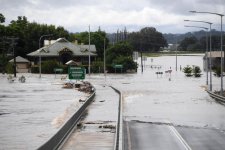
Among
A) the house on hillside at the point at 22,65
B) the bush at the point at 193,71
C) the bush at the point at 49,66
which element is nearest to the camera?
the bush at the point at 193,71

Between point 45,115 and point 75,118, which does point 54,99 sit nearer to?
point 45,115

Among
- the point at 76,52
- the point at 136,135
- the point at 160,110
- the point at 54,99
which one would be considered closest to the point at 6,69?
the point at 76,52

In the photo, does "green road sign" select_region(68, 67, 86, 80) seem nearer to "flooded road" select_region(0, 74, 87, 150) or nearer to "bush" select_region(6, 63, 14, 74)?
"flooded road" select_region(0, 74, 87, 150)

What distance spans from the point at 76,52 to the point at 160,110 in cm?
9950

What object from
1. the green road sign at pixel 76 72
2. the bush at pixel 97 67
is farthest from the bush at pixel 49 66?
the green road sign at pixel 76 72

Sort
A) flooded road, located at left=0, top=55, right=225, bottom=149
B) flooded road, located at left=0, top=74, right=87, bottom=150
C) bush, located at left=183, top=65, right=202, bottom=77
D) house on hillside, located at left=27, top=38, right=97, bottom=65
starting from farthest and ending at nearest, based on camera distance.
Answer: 1. house on hillside, located at left=27, top=38, right=97, bottom=65
2. bush, located at left=183, top=65, right=202, bottom=77
3. flooded road, located at left=0, top=55, right=225, bottom=149
4. flooded road, located at left=0, top=74, right=87, bottom=150

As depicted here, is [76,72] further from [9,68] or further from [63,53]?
[63,53]

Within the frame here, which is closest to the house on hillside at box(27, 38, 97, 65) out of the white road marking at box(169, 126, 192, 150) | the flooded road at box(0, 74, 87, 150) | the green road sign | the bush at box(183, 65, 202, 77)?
the bush at box(183, 65, 202, 77)

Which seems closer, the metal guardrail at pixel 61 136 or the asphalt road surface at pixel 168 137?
the metal guardrail at pixel 61 136

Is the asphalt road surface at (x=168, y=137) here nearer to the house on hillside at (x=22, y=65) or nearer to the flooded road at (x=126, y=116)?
the flooded road at (x=126, y=116)

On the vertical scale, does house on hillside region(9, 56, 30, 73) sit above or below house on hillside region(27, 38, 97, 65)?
below

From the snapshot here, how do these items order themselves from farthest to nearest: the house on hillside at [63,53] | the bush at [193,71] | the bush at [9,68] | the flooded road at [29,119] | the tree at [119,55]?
the house on hillside at [63,53], the tree at [119,55], the bush at [9,68], the bush at [193,71], the flooded road at [29,119]

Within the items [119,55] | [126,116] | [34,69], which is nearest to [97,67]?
[119,55]

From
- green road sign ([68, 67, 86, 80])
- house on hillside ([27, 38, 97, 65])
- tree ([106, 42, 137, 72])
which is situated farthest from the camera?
house on hillside ([27, 38, 97, 65])
